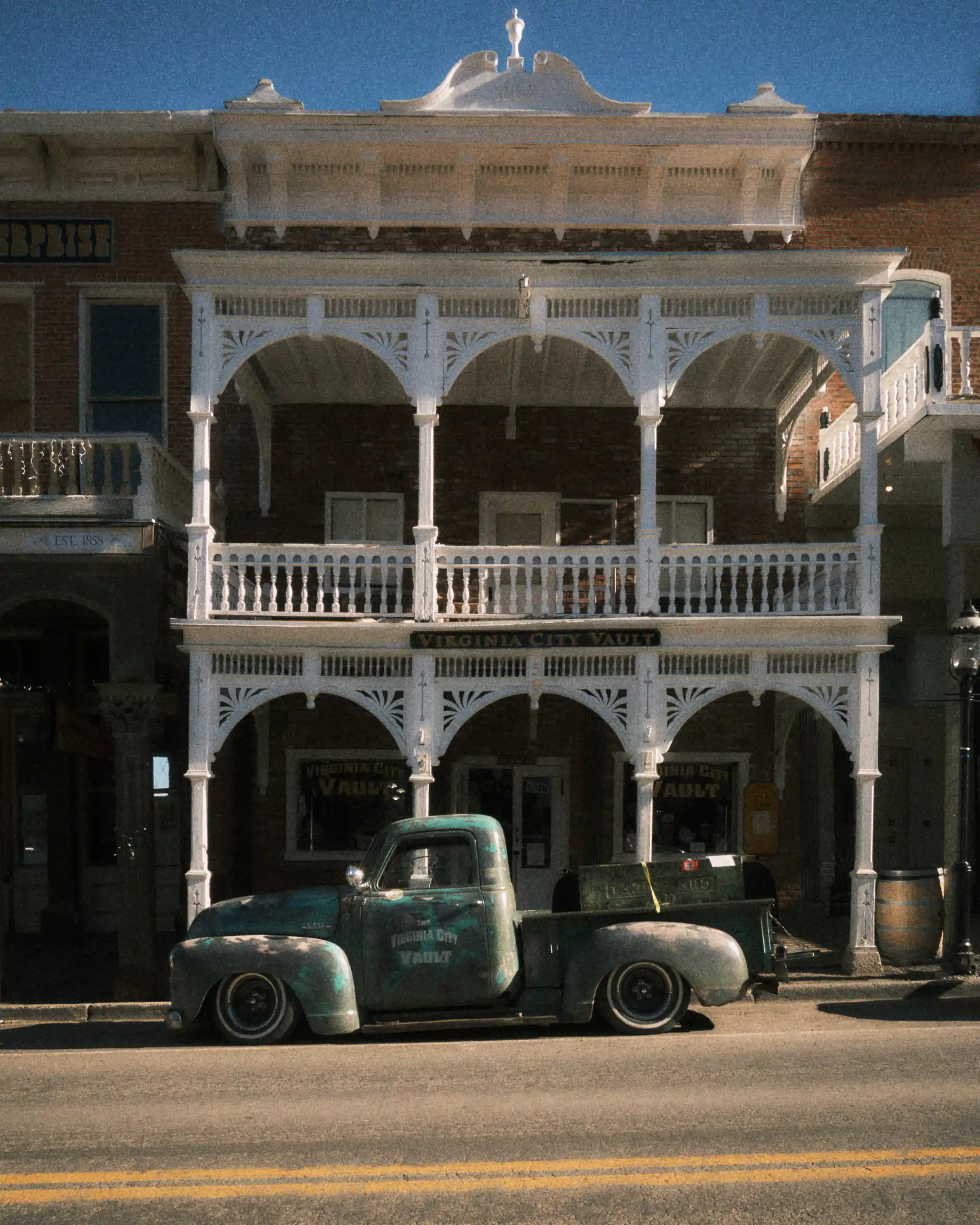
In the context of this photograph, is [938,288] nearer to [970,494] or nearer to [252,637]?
[970,494]

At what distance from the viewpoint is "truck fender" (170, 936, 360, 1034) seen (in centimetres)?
952

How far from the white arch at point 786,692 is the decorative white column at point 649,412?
2.93ft

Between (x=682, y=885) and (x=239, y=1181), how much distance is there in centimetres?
471

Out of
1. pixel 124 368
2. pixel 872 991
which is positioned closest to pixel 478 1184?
pixel 872 991

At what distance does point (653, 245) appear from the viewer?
15328 mm

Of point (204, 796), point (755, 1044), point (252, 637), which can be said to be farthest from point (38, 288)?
point (755, 1044)

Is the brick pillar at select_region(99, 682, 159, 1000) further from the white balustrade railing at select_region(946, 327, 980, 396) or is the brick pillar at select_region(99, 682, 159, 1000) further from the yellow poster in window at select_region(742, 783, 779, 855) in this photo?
the white balustrade railing at select_region(946, 327, 980, 396)

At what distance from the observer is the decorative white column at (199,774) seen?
12133 millimetres

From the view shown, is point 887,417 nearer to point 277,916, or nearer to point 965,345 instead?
point 965,345

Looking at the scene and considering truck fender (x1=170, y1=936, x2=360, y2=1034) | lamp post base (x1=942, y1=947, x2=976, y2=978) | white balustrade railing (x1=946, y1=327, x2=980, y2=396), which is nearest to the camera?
truck fender (x1=170, y1=936, x2=360, y2=1034)

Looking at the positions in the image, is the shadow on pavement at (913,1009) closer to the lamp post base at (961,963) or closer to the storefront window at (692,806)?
the lamp post base at (961,963)

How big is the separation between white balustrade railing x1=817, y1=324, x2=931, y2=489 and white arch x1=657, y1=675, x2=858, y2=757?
236 cm

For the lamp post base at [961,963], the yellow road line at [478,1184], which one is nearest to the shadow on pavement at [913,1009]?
the lamp post base at [961,963]

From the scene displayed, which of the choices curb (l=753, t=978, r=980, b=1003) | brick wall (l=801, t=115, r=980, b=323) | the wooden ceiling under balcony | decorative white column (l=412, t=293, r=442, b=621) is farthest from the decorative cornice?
brick wall (l=801, t=115, r=980, b=323)
